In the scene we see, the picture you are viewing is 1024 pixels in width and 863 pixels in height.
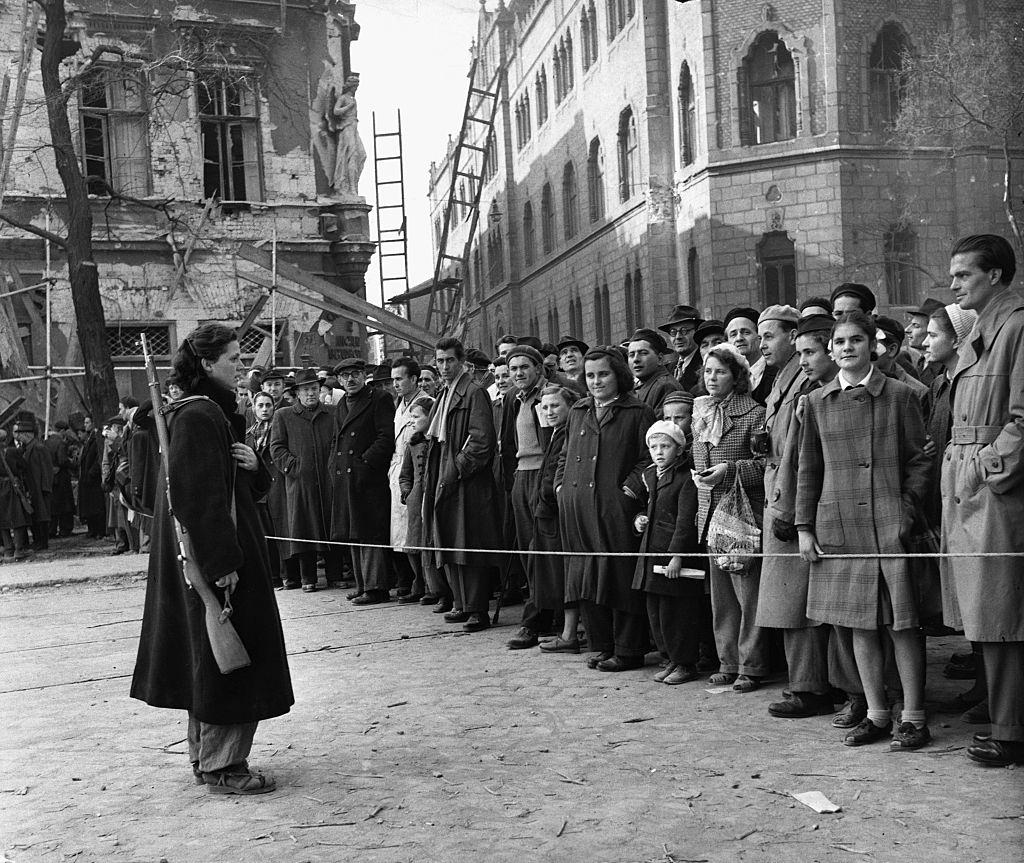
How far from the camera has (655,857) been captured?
395 centimetres

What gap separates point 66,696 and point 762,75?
74.2 ft

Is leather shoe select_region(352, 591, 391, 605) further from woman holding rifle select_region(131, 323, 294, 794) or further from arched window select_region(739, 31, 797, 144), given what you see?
arched window select_region(739, 31, 797, 144)

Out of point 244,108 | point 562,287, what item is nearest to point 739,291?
point 562,287

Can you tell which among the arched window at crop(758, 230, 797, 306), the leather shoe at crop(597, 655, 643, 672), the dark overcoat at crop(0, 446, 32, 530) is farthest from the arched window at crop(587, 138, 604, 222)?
the leather shoe at crop(597, 655, 643, 672)

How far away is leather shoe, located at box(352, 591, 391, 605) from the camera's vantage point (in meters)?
10.3

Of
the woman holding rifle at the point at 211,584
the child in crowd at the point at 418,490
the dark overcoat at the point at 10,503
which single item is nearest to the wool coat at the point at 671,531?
the woman holding rifle at the point at 211,584

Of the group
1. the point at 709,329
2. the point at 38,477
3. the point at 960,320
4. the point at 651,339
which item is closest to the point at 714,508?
the point at 960,320

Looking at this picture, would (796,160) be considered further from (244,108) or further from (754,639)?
(754,639)

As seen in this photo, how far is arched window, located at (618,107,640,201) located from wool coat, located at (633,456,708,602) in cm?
2270

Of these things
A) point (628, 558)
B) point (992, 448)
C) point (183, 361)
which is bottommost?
point (628, 558)

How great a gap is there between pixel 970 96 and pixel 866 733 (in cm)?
2078

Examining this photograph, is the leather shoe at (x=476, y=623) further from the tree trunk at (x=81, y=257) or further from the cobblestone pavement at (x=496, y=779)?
the tree trunk at (x=81, y=257)

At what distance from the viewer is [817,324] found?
18.7 feet

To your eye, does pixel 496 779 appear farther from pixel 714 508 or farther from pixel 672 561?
pixel 714 508
